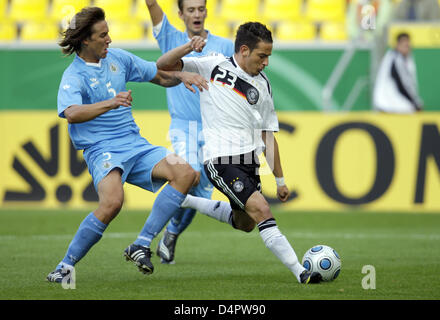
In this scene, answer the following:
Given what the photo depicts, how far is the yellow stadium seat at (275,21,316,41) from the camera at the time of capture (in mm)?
15812

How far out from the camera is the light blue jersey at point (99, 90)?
6.40 metres

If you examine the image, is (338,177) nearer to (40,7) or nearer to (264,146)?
(264,146)

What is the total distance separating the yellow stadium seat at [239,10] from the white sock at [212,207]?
888 cm

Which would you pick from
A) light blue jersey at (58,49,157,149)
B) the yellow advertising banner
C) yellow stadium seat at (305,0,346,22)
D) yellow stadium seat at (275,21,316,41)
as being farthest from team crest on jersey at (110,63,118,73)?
yellow stadium seat at (305,0,346,22)

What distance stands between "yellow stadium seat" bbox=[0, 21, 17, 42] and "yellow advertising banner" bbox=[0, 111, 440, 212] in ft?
11.3

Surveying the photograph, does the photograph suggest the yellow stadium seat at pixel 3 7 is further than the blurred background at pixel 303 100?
Yes

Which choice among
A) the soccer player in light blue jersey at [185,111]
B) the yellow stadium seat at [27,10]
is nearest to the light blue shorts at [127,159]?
the soccer player in light blue jersey at [185,111]

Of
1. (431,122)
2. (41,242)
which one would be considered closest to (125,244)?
(41,242)

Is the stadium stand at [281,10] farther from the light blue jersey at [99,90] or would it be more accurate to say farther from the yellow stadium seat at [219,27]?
the light blue jersey at [99,90]

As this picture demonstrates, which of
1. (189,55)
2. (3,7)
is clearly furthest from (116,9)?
(189,55)

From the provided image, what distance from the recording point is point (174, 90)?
830 cm

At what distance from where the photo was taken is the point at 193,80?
21.8ft

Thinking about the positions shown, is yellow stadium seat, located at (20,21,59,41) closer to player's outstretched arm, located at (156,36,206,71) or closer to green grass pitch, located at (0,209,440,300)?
green grass pitch, located at (0,209,440,300)

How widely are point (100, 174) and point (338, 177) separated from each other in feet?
21.7
